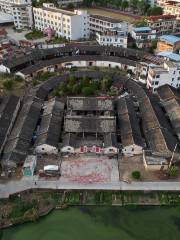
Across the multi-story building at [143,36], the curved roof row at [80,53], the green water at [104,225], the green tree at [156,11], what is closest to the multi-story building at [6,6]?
the curved roof row at [80,53]

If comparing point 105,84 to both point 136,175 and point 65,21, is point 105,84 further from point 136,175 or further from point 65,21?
point 65,21

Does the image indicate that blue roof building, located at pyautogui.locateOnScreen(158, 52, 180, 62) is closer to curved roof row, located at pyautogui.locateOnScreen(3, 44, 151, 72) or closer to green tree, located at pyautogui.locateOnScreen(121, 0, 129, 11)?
curved roof row, located at pyautogui.locateOnScreen(3, 44, 151, 72)

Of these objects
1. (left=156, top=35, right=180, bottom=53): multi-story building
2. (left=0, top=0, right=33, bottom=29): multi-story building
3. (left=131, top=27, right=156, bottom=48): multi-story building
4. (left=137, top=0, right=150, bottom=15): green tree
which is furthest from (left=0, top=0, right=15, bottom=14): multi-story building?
(left=156, top=35, right=180, bottom=53): multi-story building

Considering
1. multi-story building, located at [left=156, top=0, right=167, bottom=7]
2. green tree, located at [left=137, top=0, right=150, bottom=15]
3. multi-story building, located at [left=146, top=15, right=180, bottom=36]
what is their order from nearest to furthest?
multi-story building, located at [left=146, top=15, right=180, bottom=36] < multi-story building, located at [left=156, top=0, right=167, bottom=7] < green tree, located at [left=137, top=0, right=150, bottom=15]

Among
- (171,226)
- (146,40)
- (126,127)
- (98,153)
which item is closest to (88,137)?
(98,153)

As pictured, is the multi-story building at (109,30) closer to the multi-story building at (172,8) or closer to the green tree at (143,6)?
the multi-story building at (172,8)

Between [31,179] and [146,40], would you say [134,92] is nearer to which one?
[31,179]
